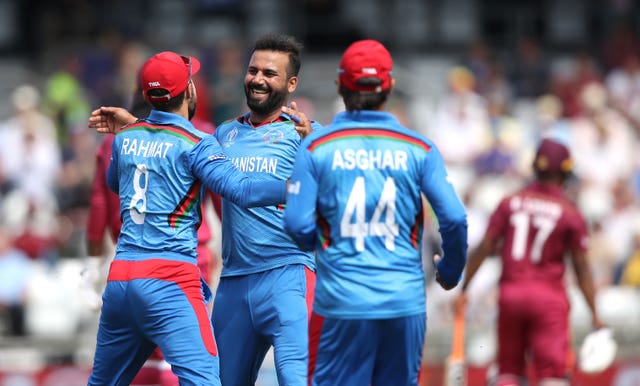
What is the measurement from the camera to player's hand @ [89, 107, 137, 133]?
8492 millimetres

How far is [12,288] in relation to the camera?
16.4 metres

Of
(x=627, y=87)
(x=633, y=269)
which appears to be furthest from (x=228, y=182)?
(x=627, y=87)

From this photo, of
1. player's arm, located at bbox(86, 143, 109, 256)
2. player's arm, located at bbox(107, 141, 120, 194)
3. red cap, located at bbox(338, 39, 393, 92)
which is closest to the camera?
red cap, located at bbox(338, 39, 393, 92)

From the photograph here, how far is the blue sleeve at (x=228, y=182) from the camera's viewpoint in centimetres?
782

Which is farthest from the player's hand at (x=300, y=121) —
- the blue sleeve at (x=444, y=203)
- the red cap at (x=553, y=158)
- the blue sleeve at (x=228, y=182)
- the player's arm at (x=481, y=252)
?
the red cap at (x=553, y=158)

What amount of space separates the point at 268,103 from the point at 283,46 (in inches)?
14.9

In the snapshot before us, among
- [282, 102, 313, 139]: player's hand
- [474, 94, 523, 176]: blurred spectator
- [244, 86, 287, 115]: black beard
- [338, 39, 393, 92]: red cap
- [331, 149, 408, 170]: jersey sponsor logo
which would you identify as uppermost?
[338, 39, 393, 92]: red cap

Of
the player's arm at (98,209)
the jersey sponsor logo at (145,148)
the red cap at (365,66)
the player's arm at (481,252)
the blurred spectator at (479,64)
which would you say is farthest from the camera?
the blurred spectator at (479,64)

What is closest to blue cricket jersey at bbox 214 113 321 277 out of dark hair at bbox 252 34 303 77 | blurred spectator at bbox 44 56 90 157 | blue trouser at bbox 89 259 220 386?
dark hair at bbox 252 34 303 77

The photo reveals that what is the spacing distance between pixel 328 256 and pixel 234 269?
1403 mm

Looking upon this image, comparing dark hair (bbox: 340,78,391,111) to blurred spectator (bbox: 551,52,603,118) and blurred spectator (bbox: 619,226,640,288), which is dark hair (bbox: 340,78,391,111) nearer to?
blurred spectator (bbox: 619,226,640,288)

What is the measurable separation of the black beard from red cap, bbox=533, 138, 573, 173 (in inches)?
102

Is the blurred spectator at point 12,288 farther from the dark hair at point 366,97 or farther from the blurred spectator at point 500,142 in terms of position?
the dark hair at point 366,97

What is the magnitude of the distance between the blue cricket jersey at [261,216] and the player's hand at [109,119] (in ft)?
2.15
